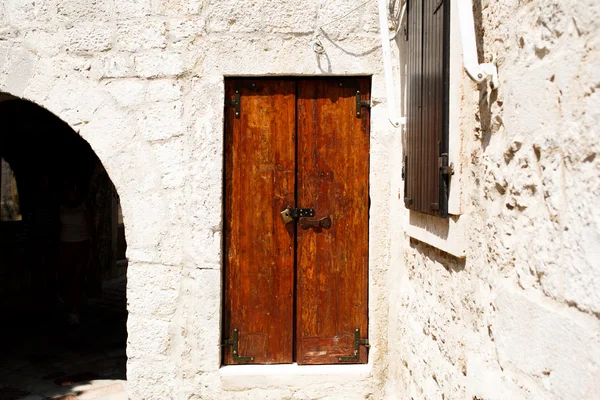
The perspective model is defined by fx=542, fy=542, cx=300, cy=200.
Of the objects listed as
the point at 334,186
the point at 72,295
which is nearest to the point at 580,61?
the point at 334,186

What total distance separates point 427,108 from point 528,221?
0.98m

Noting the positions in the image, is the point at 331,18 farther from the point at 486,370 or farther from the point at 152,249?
the point at 486,370

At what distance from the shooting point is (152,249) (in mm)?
3221

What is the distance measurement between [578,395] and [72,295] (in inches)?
212

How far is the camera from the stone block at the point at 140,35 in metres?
3.22

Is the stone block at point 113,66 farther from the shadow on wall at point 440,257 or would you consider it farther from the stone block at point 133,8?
the shadow on wall at point 440,257

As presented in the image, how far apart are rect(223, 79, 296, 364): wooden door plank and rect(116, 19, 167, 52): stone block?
0.48m

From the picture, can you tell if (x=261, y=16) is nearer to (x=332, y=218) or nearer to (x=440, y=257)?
(x=332, y=218)

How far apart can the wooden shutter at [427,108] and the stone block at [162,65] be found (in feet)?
4.43

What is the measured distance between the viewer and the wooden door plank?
10.8ft

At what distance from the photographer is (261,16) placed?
321 centimetres

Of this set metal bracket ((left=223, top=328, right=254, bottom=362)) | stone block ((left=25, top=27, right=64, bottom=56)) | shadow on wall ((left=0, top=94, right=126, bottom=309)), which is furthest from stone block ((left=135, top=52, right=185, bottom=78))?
shadow on wall ((left=0, top=94, right=126, bottom=309))

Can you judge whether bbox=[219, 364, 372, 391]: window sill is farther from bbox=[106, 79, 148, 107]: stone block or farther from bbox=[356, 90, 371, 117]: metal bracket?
bbox=[106, 79, 148, 107]: stone block

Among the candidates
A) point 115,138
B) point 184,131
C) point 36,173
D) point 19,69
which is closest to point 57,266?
point 36,173
